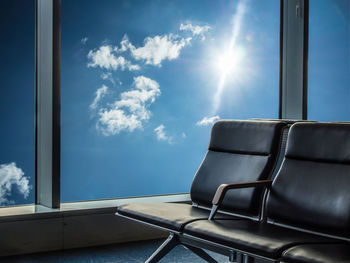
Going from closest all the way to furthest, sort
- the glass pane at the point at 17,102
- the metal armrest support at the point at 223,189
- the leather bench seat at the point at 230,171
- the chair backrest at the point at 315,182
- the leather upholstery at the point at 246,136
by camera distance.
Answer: the chair backrest at the point at 315,182, the metal armrest support at the point at 223,189, the leather bench seat at the point at 230,171, the leather upholstery at the point at 246,136, the glass pane at the point at 17,102

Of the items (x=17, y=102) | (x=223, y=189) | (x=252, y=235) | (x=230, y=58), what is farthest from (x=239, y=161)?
(x=230, y=58)

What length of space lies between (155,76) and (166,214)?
2.46 meters

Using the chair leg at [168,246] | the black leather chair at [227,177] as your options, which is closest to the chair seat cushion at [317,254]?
the black leather chair at [227,177]

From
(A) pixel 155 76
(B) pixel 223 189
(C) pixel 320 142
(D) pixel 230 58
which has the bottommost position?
(B) pixel 223 189

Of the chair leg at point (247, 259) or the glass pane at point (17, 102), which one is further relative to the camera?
the glass pane at point (17, 102)

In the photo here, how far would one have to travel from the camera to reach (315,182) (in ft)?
7.16

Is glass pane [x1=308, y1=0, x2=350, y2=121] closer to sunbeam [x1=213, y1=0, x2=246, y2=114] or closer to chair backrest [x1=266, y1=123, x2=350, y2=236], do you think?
Result: sunbeam [x1=213, y1=0, x2=246, y2=114]

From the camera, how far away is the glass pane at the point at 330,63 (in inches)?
167

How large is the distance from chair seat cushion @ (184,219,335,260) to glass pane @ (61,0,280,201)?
1831mm

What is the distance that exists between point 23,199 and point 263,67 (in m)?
2.39

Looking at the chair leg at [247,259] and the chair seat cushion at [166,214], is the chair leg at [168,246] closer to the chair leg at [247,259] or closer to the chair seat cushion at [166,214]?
the chair seat cushion at [166,214]

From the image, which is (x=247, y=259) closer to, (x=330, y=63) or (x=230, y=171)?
(x=230, y=171)


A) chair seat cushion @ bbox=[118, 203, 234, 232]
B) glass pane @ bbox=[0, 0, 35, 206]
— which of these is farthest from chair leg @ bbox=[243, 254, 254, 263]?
glass pane @ bbox=[0, 0, 35, 206]

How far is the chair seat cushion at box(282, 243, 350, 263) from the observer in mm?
1601
